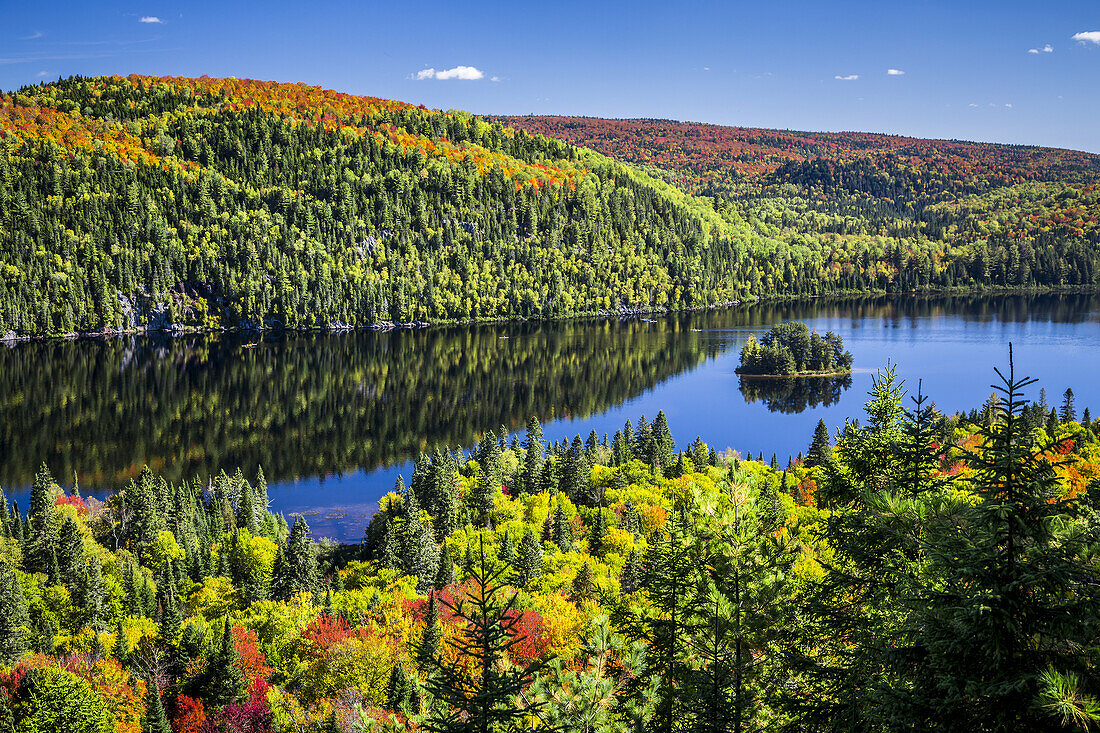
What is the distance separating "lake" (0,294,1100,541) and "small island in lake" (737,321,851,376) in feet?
12.4

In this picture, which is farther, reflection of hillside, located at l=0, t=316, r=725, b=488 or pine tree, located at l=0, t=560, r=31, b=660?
reflection of hillside, located at l=0, t=316, r=725, b=488

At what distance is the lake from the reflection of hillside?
15.2 inches

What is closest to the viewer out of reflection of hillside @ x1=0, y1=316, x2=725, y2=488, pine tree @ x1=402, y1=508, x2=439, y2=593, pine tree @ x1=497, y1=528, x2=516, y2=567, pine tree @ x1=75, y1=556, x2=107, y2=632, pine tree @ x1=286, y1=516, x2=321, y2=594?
pine tree @ x1=75, y1=556, x2=107, y2=632

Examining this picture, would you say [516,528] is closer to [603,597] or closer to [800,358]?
[603,597]

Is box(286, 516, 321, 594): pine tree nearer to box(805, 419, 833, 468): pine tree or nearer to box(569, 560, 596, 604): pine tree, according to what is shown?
box(569, 560, 596, 604): pine tree

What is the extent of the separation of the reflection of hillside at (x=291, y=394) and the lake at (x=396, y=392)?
1.27 feet

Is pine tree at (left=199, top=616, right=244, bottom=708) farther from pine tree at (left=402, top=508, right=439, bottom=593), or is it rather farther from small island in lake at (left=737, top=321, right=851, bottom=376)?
small island in lake at (left=737, top=321, right=851, bottom=376)

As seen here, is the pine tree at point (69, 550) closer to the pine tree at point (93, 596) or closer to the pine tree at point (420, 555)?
the pine tree at point (93, 596)

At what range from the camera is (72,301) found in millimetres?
162375

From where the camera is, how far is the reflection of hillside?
84312mm

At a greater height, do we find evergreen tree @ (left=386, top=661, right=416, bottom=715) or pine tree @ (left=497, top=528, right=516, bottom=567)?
evergreen tree @ (left=386, top=661, right=416, bottom=715)

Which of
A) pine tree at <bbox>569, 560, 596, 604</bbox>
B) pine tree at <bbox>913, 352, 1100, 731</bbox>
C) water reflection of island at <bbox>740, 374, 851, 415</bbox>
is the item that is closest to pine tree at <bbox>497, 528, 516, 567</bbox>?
pine tree at <bbox>569, 560, 596, 604</bbox>

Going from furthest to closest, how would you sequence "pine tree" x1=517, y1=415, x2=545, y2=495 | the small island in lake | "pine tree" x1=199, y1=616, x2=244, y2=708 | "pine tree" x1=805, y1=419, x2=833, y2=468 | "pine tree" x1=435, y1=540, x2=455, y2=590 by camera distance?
the small island in lake, "pine tree" x1=805, y1=419, x2=833, y2=468, "pine tree" x1=517, y1=415, x2=545, y2=495, "pine tree" x1=435, y1=540, x2=455, y2=590, "pine tree" x1=199, y1=616, x2=244, y2=708

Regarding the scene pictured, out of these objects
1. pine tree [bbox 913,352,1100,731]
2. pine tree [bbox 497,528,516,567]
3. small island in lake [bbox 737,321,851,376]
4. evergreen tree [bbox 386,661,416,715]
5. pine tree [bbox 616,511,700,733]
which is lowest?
pine tree [bbox 497,528,516,567]
